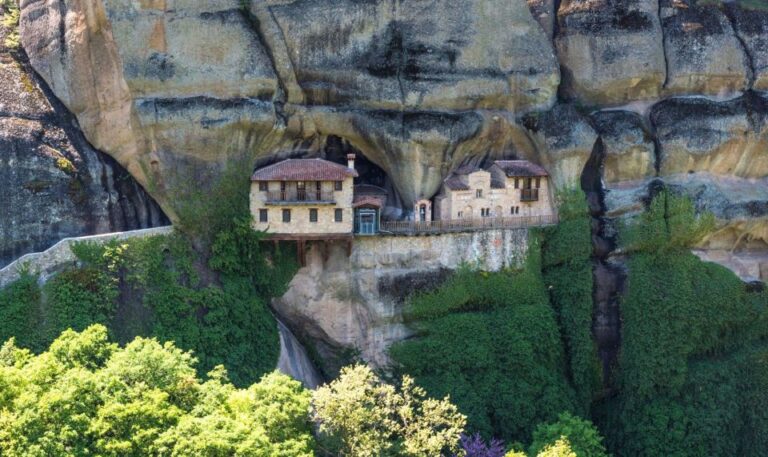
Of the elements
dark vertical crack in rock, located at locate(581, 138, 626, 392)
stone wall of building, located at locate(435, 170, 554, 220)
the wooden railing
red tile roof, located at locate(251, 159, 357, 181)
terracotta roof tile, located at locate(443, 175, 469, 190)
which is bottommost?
dark vertical crack in rock, located at locate(581, 138, 626, 392)

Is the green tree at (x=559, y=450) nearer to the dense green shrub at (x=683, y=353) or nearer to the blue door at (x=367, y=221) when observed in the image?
the dense green shrub at (x=683, y=353)

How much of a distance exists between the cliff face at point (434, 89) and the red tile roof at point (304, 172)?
118 centimetres

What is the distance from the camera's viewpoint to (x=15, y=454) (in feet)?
77.8

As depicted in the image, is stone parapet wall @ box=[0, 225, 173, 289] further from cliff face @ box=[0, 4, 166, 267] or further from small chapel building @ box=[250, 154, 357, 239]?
small chapel building @ box=[250, 154, 357, 239]

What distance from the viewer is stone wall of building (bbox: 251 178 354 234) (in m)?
35.6

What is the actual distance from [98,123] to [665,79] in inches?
865

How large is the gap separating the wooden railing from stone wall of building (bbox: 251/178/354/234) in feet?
6.12

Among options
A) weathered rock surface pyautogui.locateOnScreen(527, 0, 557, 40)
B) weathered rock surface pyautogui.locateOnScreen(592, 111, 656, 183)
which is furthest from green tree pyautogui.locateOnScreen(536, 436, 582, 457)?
weathered rock surface pyautogui.locateOnScreen(527, 0, 557, 40)

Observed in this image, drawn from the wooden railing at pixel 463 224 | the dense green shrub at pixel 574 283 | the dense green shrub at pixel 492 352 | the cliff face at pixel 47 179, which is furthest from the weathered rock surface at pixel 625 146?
the cliff face at pixel 47 179

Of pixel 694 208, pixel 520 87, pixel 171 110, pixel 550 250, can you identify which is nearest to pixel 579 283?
pixel 550 250

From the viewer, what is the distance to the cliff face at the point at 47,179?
3422 centimetres

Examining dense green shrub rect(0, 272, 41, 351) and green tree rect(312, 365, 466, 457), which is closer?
green tree rect(312, 365, 466, 457)

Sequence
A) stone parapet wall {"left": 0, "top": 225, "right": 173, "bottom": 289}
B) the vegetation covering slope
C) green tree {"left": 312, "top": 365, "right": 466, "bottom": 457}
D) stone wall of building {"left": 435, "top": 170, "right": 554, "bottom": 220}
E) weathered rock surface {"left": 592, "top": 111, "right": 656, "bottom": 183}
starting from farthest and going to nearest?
weathered rock surface {"left": 592, "top": 111, "right": 656, "bottom": 183} < stone wall of building {"left": 435, "top": 170, "right": 554, "bottom": 220} < the vegetation covering slope < stone parapet wall {"left": 0, "top": 225, "right": 173, "bottom": 289} < green tree {"left": 312, "top": 365, "right": 466, "bottom": 457}

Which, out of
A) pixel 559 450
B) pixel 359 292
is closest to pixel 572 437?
pixel 559 450
